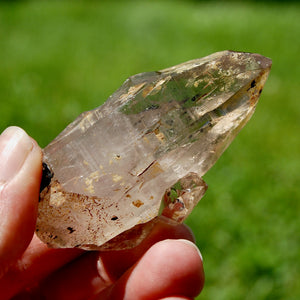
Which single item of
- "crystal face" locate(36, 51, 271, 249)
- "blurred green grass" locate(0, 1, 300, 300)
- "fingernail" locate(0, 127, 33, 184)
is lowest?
"blurred green grass" locate(0, 1, 300, 300)

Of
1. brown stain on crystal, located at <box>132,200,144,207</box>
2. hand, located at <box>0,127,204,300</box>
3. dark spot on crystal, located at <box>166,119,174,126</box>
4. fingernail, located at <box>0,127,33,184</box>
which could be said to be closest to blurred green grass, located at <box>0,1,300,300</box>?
hand, located at <box>0,127,204,300</box>

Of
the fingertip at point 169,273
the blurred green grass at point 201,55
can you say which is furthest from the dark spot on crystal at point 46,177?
the blurred green grass at point 201,55

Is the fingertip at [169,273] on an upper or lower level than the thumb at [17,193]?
lower

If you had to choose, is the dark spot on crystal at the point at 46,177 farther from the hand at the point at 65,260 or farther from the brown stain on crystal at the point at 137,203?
the brown stain on crystal at the point at 137,203

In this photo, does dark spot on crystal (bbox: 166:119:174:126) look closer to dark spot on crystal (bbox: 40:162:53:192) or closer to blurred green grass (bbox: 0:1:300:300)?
dark spot on crystal (bbox: 40:162:53:192)

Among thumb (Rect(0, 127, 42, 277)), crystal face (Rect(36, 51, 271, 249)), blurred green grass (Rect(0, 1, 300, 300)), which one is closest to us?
thumb (Rect(0, 127, 42, 277))

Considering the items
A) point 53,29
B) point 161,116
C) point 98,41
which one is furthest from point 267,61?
point 53,29

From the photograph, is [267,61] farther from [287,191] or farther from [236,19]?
[236,19]
